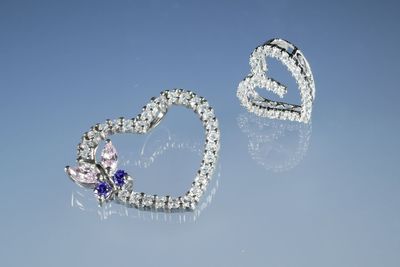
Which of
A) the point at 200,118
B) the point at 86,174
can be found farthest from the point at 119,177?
the point at 200,118

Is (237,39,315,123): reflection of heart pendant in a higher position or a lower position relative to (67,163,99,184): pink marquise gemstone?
higher

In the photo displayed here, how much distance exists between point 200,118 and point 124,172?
49 cm

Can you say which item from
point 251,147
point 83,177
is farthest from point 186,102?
point 83,177

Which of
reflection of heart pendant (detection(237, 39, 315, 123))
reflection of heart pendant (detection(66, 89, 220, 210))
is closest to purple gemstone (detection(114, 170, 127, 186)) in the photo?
reflection of heart pendant (detection(66, 89, 220, 210))

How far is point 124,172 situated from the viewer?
123 inches

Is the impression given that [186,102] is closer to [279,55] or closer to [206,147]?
[206,147]

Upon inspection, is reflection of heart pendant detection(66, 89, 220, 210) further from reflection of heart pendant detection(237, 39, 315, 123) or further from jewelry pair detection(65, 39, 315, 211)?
reflection of heart pendant detection(237, 39, 315, 123)

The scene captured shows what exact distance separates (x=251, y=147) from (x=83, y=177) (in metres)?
0.85

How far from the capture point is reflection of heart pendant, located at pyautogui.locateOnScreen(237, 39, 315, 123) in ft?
11.7

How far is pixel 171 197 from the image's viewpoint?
10.1 ft

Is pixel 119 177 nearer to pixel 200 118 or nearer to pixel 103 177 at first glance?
pixel 103 177

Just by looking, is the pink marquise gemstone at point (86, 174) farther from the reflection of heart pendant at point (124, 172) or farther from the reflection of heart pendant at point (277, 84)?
the reflection of heart pendant at point (277, 84)

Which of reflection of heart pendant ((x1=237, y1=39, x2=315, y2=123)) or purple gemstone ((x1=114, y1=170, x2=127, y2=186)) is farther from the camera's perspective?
reflection of heart pendant ((x1=237, y1=39, x2=315, y2=123))

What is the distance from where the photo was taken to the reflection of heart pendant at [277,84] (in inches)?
140
